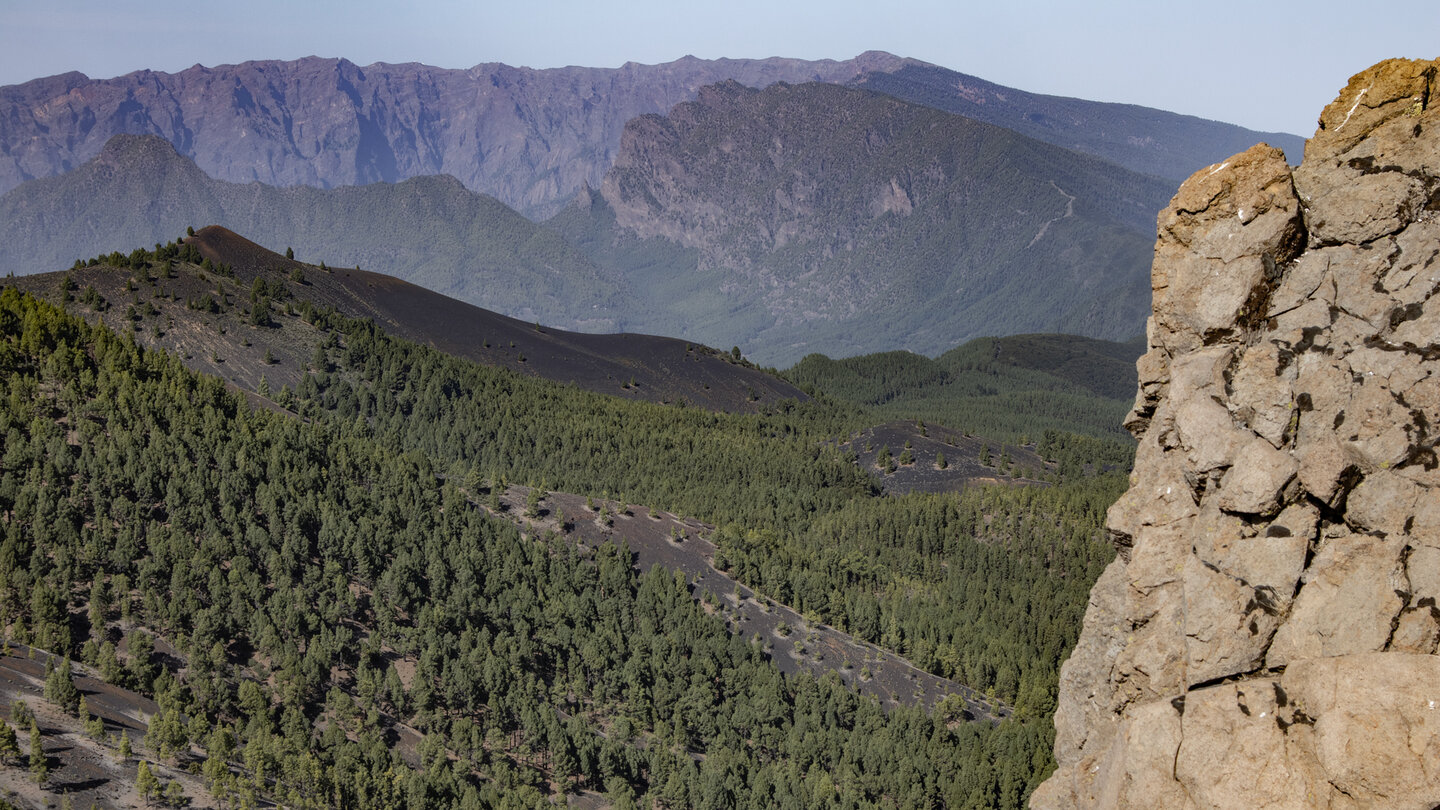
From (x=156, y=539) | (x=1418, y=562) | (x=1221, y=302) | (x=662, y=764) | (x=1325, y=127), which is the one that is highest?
(x=1325, y=127)

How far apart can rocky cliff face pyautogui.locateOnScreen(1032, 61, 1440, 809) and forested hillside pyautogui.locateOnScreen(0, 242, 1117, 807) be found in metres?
72.9

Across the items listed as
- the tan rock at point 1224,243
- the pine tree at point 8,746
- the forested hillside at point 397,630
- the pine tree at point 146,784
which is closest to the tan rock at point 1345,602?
the tan rock at point 1224,243

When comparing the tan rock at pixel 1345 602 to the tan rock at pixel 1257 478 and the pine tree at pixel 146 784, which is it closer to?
the tan rock at pixel 1257 478

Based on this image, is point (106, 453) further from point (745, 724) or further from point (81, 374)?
point (745, 724)

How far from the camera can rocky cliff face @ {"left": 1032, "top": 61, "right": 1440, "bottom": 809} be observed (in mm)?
24891

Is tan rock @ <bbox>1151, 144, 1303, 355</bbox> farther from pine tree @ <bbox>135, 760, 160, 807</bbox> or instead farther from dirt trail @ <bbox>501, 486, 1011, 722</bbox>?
dirt trail @ <bbox>501, 486, 1011, 722</bbox>

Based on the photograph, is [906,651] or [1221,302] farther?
[906,651]

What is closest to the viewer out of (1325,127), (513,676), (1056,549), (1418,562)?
(1418,562)

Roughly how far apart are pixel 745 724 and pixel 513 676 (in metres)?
24.0

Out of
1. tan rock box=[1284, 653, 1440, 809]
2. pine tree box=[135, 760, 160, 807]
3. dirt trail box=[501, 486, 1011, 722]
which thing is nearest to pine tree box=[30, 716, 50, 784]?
pine tree box=[135, 760, 160, 807]

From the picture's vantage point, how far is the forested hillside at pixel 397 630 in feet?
321

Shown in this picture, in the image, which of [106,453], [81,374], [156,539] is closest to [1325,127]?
[156,539]

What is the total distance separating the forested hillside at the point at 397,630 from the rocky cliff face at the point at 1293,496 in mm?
72853

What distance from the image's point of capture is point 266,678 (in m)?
105
